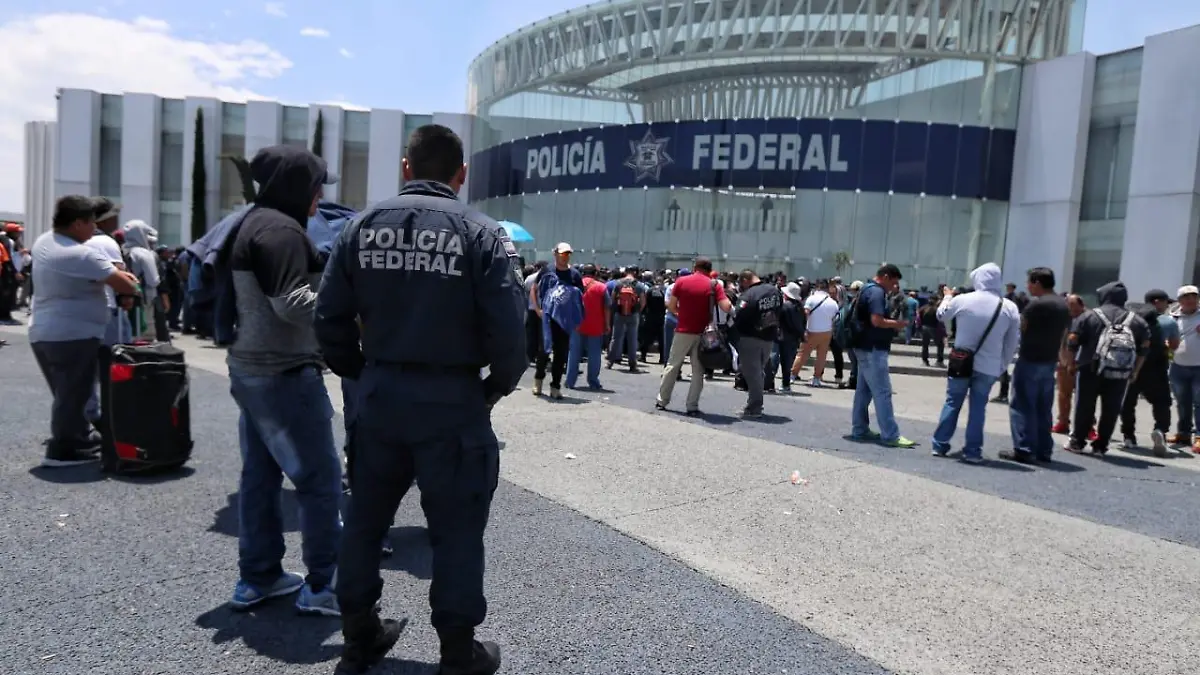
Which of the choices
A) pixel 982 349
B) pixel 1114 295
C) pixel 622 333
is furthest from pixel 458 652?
pixel 622 333

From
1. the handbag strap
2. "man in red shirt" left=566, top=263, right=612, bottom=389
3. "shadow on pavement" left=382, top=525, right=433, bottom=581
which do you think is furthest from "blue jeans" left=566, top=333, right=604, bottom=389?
"shadow on pavement" left=382, top=525, right=433, bottom=581

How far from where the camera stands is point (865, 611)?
142 inches

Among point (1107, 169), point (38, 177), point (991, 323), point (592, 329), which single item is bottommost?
point (592, 329)

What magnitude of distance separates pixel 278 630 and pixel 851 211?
22.8 m

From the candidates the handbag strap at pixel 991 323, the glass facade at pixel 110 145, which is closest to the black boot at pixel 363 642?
the handbag strap at pixel 991 323

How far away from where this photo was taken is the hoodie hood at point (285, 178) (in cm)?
335

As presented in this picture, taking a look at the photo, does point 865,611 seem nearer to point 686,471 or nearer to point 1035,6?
point 686,471

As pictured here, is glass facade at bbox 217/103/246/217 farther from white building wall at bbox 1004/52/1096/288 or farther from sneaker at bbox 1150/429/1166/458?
sneaker at bbox 1150/429/1166/458

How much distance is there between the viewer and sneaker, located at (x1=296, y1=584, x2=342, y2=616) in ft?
10.6

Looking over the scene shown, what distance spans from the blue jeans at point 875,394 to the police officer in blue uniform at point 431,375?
606cm

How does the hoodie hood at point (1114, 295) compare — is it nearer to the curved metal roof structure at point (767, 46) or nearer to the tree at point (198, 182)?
the curved metal roof structure at point (767, 46)

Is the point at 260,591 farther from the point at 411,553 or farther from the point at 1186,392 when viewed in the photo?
the point at 1186,392

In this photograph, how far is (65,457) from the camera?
5.25 metres

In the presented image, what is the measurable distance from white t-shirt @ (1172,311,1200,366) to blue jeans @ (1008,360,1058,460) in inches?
93.9
